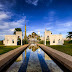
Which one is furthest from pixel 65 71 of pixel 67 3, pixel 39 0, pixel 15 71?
pixel 39 0

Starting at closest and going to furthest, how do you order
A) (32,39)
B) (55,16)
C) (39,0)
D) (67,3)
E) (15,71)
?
(15,71)
(67,3)
(39,0)
(55,16)
(32,39)

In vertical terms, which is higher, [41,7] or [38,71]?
[41,7]

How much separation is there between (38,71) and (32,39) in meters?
43.6

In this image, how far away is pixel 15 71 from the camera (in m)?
4.61

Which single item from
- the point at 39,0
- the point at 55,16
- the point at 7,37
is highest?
the point at 39,0

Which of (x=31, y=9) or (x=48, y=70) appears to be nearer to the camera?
(x=48, y=70)

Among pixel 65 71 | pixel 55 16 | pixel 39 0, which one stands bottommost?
pixel 65 71

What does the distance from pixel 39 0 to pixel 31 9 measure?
2618 mm

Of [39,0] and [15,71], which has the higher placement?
[39,0]

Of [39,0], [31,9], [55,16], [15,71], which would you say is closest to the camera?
[15,71]

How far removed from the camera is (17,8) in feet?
53.7

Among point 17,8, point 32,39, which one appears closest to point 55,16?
point 17,8

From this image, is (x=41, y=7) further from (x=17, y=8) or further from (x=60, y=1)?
(x=17, y=8)

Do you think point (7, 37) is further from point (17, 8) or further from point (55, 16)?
point (55, 16)
